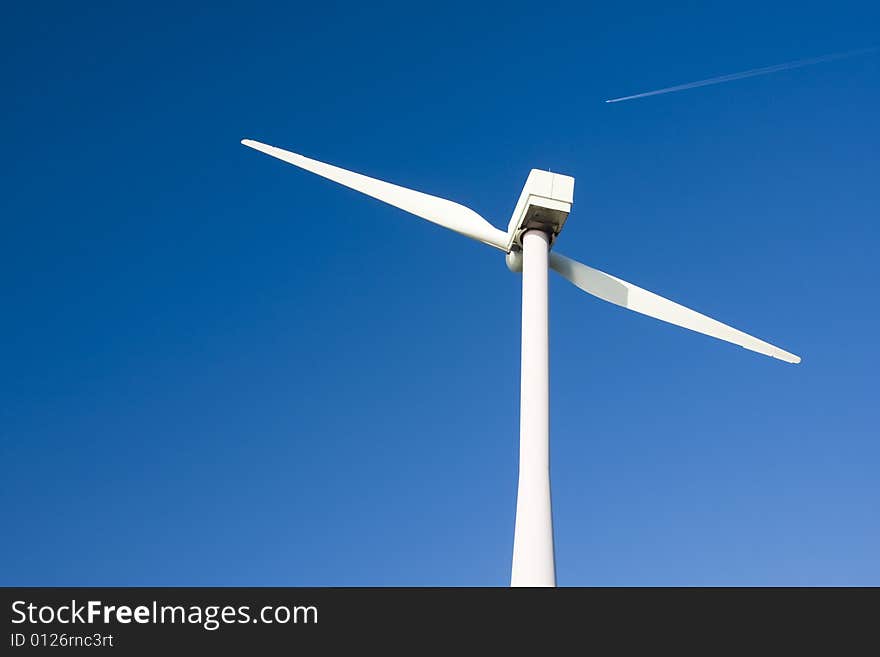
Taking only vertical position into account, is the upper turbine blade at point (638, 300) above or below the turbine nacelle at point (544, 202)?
below

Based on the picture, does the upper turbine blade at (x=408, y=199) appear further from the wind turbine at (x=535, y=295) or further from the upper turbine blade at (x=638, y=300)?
the upper turbine blade at (x=638, y=300)

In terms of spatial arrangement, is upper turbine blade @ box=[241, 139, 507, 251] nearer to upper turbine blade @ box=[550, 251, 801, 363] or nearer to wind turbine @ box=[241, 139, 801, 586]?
wind turbine @ box=[241, 139, 801, 586]

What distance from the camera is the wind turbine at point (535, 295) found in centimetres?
2445

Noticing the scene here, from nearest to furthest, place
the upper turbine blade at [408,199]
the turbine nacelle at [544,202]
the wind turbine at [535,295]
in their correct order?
the wind turbine at [535,295], the turbine nacelle at [544,202], the upper turbine blade at [408,199]

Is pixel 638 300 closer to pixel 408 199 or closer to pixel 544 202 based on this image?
pixel 544 202

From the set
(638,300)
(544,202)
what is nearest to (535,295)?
(544,202)

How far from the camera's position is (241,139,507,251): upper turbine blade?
101 feet

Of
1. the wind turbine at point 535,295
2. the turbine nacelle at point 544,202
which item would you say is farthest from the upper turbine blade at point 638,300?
the turbine nacelle at point 544,202

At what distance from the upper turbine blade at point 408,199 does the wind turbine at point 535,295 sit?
30 mm
